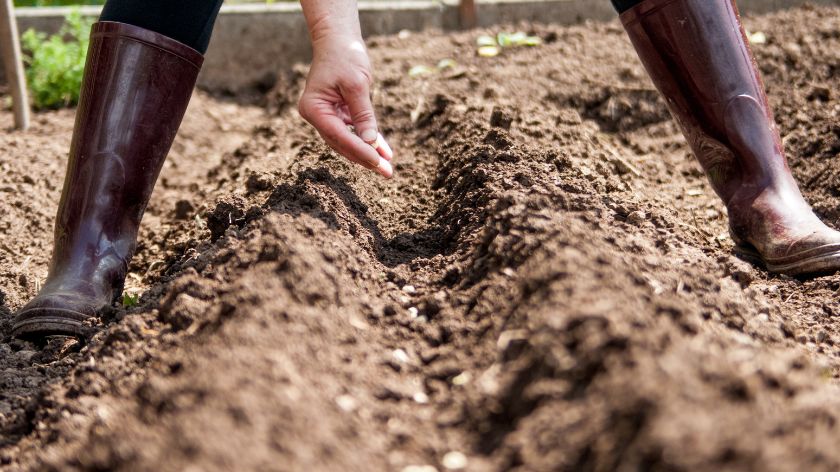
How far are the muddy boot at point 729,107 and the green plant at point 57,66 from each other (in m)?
2.77

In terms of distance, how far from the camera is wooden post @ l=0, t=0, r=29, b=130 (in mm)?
3591

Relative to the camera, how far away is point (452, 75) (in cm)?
375

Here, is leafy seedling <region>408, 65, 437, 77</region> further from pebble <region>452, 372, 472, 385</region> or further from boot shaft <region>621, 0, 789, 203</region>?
pebble <region>452, 372, 472, 385</region>

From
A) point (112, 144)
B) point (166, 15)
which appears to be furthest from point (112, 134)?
point (166, 15)

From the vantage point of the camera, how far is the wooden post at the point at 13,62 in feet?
11.8

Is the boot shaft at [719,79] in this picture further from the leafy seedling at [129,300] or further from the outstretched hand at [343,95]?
the leafy seedling at [129,300]

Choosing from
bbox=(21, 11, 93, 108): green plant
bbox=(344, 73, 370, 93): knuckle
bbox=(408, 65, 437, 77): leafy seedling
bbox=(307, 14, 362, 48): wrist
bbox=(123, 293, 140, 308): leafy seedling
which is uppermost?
bbox=(307, 14, 362, 48): wrist

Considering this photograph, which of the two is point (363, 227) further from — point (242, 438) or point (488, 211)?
point (242, 438)

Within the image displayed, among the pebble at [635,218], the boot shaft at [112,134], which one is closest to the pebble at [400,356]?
the pebble at [635,218]

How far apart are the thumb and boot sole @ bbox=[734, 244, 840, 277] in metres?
1.16

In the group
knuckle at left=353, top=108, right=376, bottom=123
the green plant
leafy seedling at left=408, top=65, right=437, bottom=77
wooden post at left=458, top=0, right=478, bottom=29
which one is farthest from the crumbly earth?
wooden post at left=458, top=0, right=478, bottom=29

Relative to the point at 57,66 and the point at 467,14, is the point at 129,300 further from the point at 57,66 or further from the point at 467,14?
the point at 467,14

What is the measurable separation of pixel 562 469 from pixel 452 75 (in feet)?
9.03

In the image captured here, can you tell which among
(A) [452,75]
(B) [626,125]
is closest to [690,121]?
(B) [626,125]
